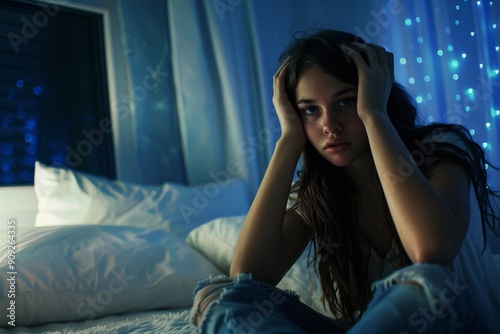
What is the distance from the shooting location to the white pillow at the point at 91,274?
115 cm

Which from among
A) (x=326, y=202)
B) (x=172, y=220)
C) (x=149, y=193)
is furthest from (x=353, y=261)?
(x=149, y=193)

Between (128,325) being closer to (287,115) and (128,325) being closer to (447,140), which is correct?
(287,115)

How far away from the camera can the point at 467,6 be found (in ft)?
4.53

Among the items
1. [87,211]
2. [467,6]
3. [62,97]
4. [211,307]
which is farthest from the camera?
[62,97]

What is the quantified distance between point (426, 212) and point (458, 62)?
84 cm

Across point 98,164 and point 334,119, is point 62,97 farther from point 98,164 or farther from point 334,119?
point 334,119

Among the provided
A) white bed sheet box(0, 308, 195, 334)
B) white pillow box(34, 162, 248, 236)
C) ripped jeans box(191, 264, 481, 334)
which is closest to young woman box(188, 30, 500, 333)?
ripped jeans box(191, 264, 481, 334)

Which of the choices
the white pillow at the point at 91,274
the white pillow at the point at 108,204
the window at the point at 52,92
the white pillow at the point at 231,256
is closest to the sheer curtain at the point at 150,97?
the window at the point at 52,92

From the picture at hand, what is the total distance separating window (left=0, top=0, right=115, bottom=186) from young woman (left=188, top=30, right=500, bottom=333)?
1.25 meters

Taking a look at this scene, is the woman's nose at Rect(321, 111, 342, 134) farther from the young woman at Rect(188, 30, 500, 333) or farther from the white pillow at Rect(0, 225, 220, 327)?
the white pillow at Rect(0, 225, 220, 327)

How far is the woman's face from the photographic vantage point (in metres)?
1.01

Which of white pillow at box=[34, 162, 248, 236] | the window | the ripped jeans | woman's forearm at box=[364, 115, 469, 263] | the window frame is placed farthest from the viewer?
the window frame

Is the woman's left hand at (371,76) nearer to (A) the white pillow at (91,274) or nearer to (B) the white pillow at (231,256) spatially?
(B) the white pillow at (231,256)

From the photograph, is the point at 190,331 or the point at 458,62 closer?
the point at 190,331
